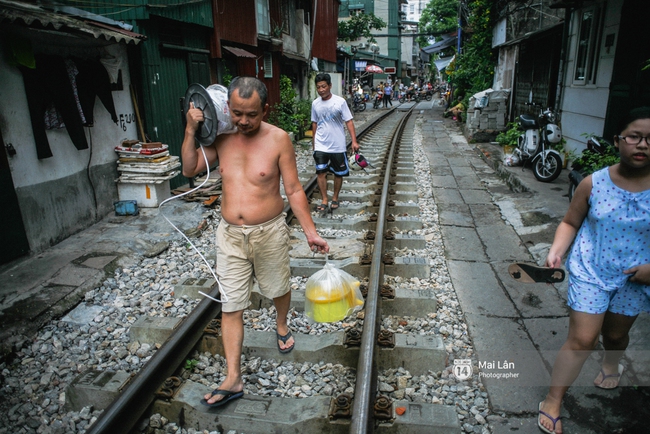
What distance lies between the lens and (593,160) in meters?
6.48

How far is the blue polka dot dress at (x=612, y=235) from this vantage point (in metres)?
2.33

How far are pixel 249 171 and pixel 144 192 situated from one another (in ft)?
15.3

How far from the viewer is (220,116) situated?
104 inches

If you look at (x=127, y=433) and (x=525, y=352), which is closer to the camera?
(x=127, y=433)

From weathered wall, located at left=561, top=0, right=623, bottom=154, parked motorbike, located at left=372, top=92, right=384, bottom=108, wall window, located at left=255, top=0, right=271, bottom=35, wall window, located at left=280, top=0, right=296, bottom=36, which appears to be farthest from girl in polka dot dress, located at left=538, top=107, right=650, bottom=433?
parked motorbike, located at left=372, top=92, right=384, bottom=108

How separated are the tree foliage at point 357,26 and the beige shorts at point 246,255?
3381 centimetres

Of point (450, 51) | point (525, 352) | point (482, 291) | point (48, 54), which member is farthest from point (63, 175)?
point (450, 51)

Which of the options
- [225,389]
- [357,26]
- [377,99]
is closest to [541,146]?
[225,389]

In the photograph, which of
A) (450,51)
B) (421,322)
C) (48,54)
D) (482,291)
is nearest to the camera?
(421,322)

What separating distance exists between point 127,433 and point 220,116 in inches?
72.7

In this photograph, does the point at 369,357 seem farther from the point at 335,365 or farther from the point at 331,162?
the point at 331,162

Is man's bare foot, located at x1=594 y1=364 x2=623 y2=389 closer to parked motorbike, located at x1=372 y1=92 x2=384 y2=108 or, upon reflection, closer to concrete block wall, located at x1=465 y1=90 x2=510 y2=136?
concrete block wall, located at x1=465 y1=90 x2=510 y2=136

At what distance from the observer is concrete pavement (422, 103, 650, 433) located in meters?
2.77

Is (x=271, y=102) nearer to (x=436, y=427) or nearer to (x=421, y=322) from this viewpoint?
(x=421, y=322)
